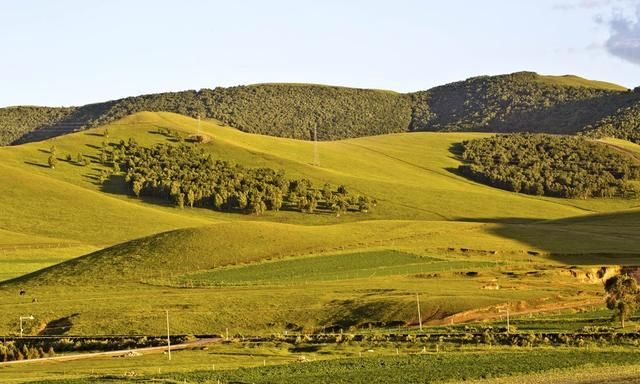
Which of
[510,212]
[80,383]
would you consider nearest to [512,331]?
[80,383]

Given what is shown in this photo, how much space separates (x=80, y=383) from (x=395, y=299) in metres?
40.0

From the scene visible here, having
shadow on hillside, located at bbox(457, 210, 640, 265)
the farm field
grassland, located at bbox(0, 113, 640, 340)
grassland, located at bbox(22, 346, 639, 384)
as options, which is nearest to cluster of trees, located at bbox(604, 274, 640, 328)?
the farm field

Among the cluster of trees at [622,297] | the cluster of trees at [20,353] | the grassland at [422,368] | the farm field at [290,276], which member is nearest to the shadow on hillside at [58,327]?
the farm field at [290,276]

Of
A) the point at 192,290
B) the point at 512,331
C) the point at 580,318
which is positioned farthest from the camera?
the point at 192,290

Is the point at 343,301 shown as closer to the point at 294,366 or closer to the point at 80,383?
the point at 294,366

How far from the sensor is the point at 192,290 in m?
110

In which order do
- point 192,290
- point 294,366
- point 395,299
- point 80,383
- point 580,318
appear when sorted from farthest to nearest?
point 192,290
point 395,299
point 580,318
point 294,366
point 80,383

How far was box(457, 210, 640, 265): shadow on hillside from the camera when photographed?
410 ft

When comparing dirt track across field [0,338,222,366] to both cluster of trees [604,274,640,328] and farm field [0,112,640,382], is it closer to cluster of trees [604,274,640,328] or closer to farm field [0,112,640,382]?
farm field [0,112,640,382]

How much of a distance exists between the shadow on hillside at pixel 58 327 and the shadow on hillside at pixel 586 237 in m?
57.9

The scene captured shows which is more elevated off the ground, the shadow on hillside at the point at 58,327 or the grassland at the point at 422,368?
the grassland at the point at 422,368

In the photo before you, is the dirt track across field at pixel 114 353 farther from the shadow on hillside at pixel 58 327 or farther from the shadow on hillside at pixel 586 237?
the shadow on hillside at pixel 586 237

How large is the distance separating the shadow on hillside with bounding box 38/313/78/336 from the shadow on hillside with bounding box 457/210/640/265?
5788 centimetres

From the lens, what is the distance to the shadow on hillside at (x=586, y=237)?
410ft
